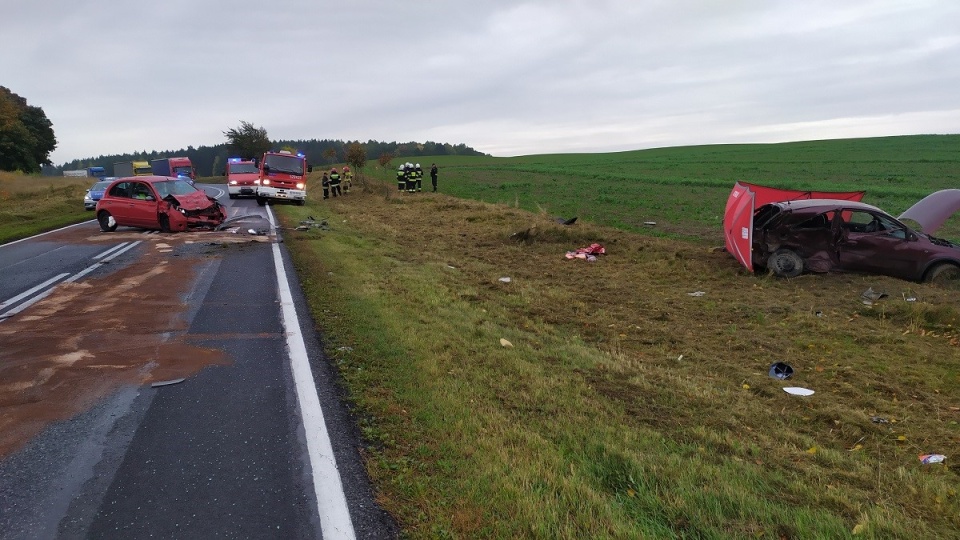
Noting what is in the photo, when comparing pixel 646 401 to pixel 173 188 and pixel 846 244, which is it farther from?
pixel 173 188

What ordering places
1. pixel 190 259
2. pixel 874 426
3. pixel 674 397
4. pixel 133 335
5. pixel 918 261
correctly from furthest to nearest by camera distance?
pixel 190 259
pixel 918 261
pixel 133 335
pixel 674 397
pixel 874 426

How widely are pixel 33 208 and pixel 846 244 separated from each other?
97.1 feet

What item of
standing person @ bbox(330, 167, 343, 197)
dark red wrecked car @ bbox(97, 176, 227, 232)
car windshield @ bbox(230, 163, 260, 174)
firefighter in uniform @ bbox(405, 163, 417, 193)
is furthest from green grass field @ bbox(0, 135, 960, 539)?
car windshield @ bbox(230, 163, 260, 174)

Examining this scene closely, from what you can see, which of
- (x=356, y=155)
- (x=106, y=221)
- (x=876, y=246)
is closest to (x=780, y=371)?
(x=876, y=246)

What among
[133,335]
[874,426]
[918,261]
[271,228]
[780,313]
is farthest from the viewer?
[271,228]

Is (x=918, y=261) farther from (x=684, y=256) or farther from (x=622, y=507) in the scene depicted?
(x=622, y=507)

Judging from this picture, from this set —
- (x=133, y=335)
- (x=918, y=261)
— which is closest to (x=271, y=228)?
(x=133, y=335)

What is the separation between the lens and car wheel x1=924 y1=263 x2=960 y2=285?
31.1 ft

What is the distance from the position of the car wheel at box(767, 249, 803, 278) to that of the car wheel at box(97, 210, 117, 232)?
16.5 metres

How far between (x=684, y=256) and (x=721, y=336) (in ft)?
16.1

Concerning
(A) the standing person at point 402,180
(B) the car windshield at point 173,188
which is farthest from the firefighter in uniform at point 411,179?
(B) the car windshield at point 173,188

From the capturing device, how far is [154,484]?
346 cm

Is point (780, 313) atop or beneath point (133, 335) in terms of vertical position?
beneath

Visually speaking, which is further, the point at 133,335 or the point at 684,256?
the point at 684,256
